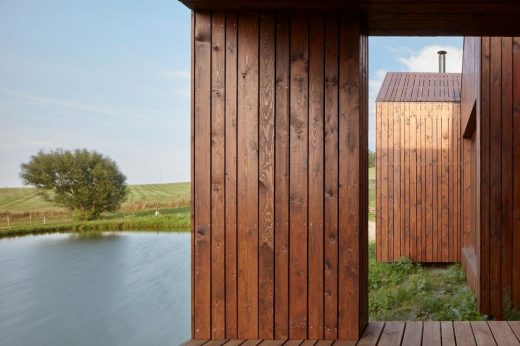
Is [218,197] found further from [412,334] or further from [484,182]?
[484,182]

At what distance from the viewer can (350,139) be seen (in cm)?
205

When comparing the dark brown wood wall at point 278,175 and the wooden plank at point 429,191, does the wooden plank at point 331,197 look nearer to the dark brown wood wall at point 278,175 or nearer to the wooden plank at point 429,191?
the dark brown wood wall at point 278,175

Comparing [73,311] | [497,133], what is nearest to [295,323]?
[497,133]

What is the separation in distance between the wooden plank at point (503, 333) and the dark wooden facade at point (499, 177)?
1.22 metres

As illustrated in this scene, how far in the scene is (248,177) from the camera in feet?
6.93

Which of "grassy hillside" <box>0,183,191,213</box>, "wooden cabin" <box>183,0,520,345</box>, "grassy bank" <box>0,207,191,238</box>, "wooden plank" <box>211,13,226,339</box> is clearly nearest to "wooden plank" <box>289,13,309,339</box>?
"wooden cabin" <box>183,0,520,345</box>

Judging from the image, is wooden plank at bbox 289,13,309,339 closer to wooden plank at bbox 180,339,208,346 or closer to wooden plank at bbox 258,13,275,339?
wooden plank at bbox 258,13,275,339

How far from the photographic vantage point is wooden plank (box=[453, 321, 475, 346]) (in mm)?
2013

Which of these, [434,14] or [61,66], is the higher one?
[61,66]

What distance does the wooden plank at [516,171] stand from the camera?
10.8 ft

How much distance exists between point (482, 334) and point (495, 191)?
165 cm

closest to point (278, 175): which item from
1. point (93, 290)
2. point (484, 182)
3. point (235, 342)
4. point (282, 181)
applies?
point (282, 181)

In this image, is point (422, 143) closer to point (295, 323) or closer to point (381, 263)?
point (381, 263)

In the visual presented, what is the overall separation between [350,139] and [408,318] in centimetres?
297
